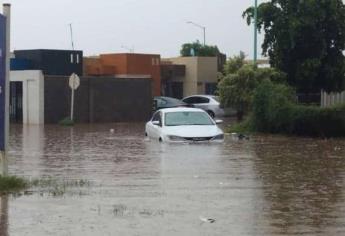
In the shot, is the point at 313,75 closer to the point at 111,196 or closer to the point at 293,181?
the point at 293,181

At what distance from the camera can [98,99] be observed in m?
45.4

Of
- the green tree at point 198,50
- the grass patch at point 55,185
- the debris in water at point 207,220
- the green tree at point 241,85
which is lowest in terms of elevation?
the debris in water at point 207,220

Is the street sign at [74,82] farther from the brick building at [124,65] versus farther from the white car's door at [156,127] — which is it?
the white car's door at [156,127]

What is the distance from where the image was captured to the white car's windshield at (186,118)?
24297 mm

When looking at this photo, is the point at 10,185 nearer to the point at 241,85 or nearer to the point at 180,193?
the point at 180,193

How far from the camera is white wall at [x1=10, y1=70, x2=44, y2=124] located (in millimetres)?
42969

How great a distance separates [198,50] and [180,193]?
8638 cm

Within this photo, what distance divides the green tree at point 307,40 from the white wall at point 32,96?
12.2 m

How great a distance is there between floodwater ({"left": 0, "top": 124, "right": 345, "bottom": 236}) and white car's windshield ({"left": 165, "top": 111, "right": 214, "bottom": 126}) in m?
2.88

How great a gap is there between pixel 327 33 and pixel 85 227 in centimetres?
3297

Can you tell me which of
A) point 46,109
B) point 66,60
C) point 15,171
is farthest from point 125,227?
point 66,60

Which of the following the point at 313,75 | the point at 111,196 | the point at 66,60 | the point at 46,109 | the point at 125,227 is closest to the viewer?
the point at 125,227

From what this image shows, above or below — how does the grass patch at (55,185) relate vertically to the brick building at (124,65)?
below

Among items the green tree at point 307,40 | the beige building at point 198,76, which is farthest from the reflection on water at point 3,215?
the beige building at point 198,76
